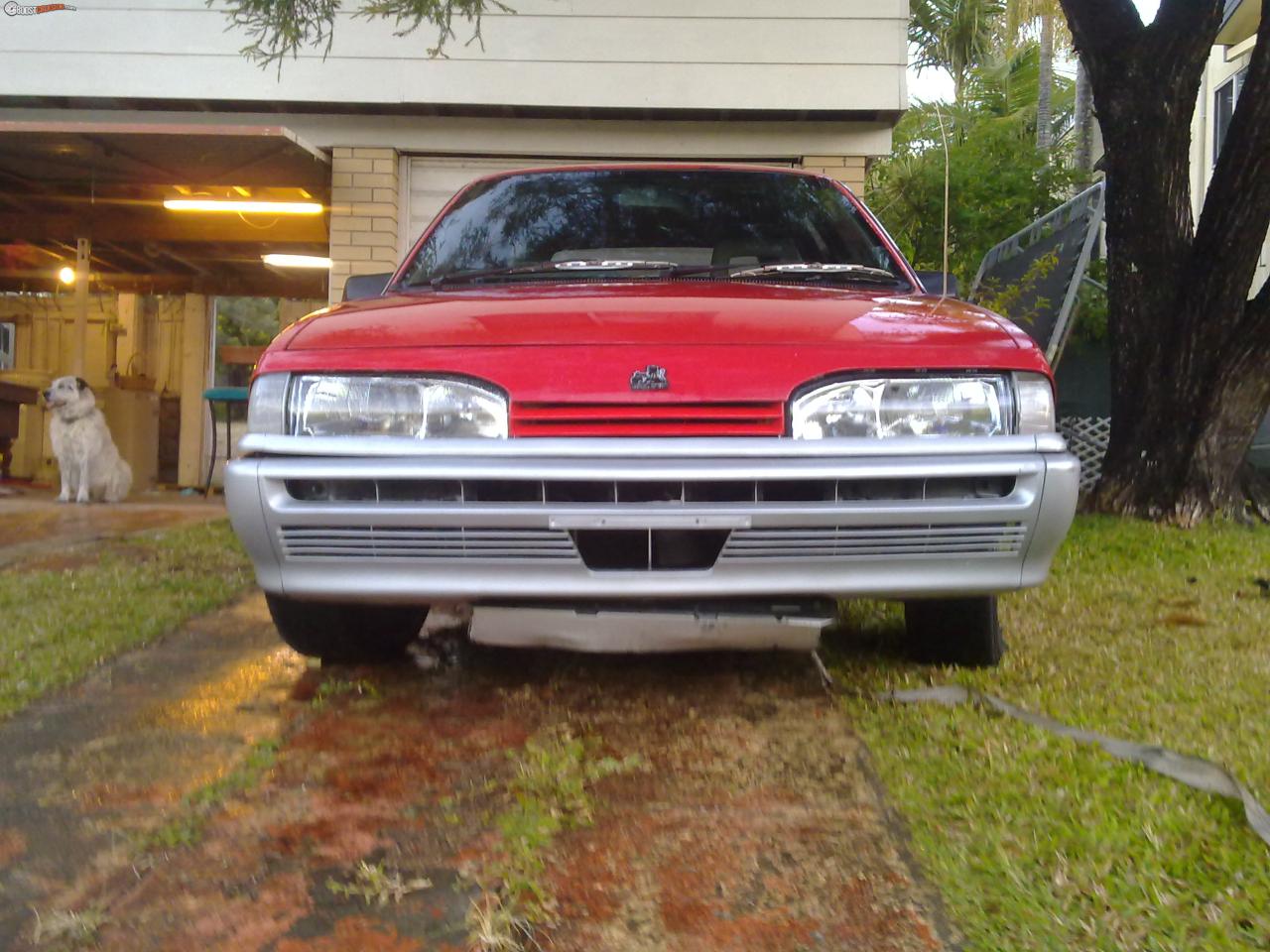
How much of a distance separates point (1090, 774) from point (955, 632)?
0.84 meters

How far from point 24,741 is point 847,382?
215 centimetres

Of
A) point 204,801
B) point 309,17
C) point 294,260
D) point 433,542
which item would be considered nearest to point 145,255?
point 294,260

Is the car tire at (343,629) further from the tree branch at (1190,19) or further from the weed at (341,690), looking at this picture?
the tree branch at (1190,19)

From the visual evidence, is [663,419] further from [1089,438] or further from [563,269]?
[1089,438]

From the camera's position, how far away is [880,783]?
2352 mm

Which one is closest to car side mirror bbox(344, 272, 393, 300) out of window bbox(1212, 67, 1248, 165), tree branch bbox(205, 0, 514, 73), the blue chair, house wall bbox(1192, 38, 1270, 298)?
tree branch bbox(205, 0, 514, 73)

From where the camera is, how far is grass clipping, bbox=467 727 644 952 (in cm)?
174

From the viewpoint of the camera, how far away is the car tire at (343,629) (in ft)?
9.90

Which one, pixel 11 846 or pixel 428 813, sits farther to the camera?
pixel 428 813

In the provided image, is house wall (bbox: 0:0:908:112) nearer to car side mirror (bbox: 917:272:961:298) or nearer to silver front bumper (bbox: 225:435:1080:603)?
car side mirror (bbox: 917:272:961:298)

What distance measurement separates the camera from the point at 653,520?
2.40m

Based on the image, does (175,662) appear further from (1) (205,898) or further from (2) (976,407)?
(2) (976,407)

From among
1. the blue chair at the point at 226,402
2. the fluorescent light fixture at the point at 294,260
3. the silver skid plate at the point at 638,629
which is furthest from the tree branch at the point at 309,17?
the silver skid plate at the point at 638,629

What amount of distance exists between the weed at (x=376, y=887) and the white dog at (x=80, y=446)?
8.13 meters
